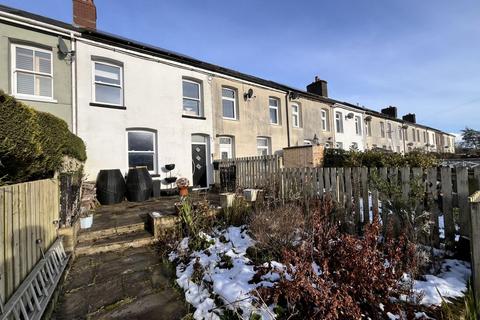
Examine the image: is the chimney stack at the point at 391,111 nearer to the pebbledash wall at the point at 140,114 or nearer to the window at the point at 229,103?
the window at the point at 229,103

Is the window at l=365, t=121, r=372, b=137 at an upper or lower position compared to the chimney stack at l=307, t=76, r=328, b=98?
lower

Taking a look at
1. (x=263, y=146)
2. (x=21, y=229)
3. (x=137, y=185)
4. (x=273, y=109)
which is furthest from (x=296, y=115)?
(x=21, y=229)

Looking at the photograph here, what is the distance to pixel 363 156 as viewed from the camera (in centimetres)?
906

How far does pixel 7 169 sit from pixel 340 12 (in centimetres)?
1068

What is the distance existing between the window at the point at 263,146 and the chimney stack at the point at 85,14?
9.16 m

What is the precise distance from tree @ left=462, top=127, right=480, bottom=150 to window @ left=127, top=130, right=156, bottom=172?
49.9 meters

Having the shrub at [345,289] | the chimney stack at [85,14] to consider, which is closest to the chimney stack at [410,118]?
the chimney stack at [85,14]

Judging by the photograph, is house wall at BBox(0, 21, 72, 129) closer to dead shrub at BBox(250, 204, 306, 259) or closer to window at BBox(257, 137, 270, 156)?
dead shrub at BBox(250, 204, 306, 259)

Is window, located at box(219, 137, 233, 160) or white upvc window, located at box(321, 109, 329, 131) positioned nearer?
window, located at box(219, 137, 233, 160)

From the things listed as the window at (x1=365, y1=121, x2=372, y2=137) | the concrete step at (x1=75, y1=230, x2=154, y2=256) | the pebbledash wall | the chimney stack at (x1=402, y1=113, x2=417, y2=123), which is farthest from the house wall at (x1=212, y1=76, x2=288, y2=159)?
the chimney stack at (x1=402, y1=113, x2=417, y2=123)

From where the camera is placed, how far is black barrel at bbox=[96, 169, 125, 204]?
7.61 meters

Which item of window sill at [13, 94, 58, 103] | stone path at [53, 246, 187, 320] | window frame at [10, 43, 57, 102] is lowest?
stone path at [53, 246, 187, 320]

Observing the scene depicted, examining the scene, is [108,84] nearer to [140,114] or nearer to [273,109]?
[140,114]

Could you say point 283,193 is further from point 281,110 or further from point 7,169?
point 281,110
